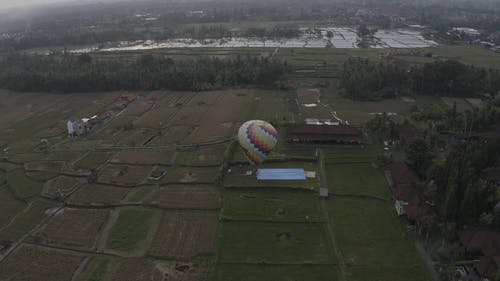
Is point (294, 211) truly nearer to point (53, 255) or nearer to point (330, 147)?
point (330, 147)

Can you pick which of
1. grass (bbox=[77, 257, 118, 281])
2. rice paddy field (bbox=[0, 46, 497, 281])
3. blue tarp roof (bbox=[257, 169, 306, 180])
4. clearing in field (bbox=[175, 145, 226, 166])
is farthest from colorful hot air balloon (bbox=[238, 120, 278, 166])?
grass (bbox=[77, 257, 118, 281])

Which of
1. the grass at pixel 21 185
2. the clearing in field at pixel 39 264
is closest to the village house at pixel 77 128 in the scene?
the grass at pixel 21 185

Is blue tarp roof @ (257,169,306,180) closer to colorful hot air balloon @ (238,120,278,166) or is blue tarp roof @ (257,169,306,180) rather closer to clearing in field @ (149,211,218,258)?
colorful hot air balloon @ (238,120,278,166)

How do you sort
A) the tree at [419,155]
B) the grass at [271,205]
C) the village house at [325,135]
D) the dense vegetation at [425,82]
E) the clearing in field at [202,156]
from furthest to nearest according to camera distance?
the dense vegetation at [425,82] < the village house at [325,135] < the clearing in field at [202,156] < the tree at [419,155] < the grass at [271,205]

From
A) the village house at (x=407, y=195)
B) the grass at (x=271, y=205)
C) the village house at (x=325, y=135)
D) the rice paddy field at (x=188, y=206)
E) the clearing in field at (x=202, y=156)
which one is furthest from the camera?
the village house at (x=325, y=135)

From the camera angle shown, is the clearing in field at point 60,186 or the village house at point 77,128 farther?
the village house at point 77,128

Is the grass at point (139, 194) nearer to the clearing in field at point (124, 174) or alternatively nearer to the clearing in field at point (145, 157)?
the clearing in field at point (124, 174)
